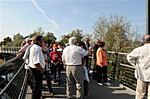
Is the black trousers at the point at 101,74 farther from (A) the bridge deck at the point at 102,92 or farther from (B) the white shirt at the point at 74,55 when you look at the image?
(B) the white shirt at the point at 74,55

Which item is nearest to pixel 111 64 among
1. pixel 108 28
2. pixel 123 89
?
pixel 123 89

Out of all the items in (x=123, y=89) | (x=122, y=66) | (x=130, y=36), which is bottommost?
(x=123, y=89)

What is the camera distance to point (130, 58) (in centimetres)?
637

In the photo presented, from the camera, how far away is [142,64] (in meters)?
6.19

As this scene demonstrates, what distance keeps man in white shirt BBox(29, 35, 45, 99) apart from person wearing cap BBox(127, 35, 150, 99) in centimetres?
204

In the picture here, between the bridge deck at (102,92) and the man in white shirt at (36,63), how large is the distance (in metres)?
1.20

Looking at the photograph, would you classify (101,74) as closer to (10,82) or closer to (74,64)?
(74,64)

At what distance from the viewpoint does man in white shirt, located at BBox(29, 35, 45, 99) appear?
6666mm

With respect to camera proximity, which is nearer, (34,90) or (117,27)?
(34,90)

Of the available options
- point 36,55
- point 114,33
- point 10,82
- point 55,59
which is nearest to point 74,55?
point 36,55

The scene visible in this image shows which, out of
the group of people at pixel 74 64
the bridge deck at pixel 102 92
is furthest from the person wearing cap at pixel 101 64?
the group of people at pixel 74 64

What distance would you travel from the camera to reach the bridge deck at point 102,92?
855cm

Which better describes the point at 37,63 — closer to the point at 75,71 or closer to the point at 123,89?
the point at 75,71

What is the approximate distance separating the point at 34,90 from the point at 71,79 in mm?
1205
